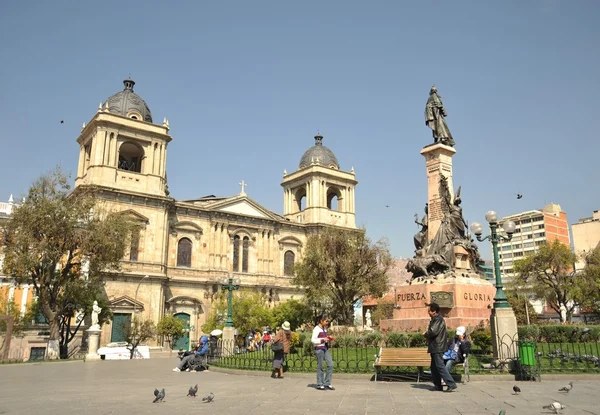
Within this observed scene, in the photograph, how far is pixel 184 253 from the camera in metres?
42.3

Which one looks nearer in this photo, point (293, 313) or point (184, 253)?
point (293, 313)

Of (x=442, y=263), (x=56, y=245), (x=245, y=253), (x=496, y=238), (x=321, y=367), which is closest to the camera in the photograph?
(x=321, y=367)

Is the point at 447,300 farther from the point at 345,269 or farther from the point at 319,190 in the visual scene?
the point at 319,190

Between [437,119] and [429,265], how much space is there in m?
5.88

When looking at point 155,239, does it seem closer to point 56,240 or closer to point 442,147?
point 56,240

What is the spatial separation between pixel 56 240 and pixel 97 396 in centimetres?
1773

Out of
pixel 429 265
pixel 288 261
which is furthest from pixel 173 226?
pixel 429 265

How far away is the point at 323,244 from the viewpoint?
35250mm

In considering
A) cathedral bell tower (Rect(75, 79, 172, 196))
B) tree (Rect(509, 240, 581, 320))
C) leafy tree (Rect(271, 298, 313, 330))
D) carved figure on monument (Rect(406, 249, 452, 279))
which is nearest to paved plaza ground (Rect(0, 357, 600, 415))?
carved figure on monument (Rect(406, 249, 452, 279))

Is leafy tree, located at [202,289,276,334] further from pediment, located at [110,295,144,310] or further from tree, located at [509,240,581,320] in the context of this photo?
tree, located at [509,240,581,320]

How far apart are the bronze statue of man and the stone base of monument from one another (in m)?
5.24

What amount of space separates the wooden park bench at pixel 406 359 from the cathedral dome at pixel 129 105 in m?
35.2

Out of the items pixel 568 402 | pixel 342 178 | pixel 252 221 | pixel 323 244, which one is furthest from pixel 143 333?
pixel 342 178

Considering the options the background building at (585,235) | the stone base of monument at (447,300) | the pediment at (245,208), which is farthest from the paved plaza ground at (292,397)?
the background building at (585,235)
